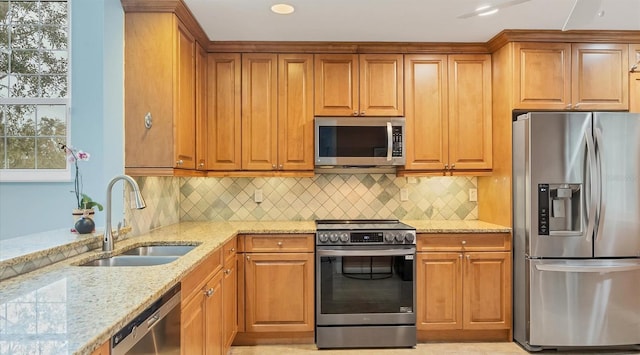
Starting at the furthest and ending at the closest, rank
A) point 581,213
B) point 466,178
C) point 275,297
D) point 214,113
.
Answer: point 466,178, point 214,113, point 275,297, point 581,213

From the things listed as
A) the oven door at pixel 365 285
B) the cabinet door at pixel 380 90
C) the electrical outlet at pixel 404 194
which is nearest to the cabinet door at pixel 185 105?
the oven door at pixel 365 285

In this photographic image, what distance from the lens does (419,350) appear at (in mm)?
2904

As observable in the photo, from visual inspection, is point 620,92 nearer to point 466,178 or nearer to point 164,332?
point 466,178

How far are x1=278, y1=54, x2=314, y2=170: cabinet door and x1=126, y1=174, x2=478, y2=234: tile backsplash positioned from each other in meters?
0.38

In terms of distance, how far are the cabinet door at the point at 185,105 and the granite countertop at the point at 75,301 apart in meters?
0.77

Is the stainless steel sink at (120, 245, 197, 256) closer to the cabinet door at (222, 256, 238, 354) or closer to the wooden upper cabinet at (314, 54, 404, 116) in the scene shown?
the cabinet door at (222, 256, 238, 354)

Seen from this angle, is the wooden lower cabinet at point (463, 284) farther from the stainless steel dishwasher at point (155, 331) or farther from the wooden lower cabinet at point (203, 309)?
the stainless steel dishwasher at point (155, 331)

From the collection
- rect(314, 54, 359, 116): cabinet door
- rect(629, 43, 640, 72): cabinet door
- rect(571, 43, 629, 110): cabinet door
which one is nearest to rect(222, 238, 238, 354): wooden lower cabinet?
rect(314, 54, 359, 116): cabinet door

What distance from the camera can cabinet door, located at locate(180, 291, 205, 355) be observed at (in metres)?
1.71

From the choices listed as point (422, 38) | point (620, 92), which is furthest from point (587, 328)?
point (422, 38)

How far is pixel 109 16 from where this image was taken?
2455 mm

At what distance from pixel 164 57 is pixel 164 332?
1804 mm

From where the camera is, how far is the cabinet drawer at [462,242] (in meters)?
2.99

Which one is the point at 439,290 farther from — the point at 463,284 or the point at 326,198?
the point at 326,198
